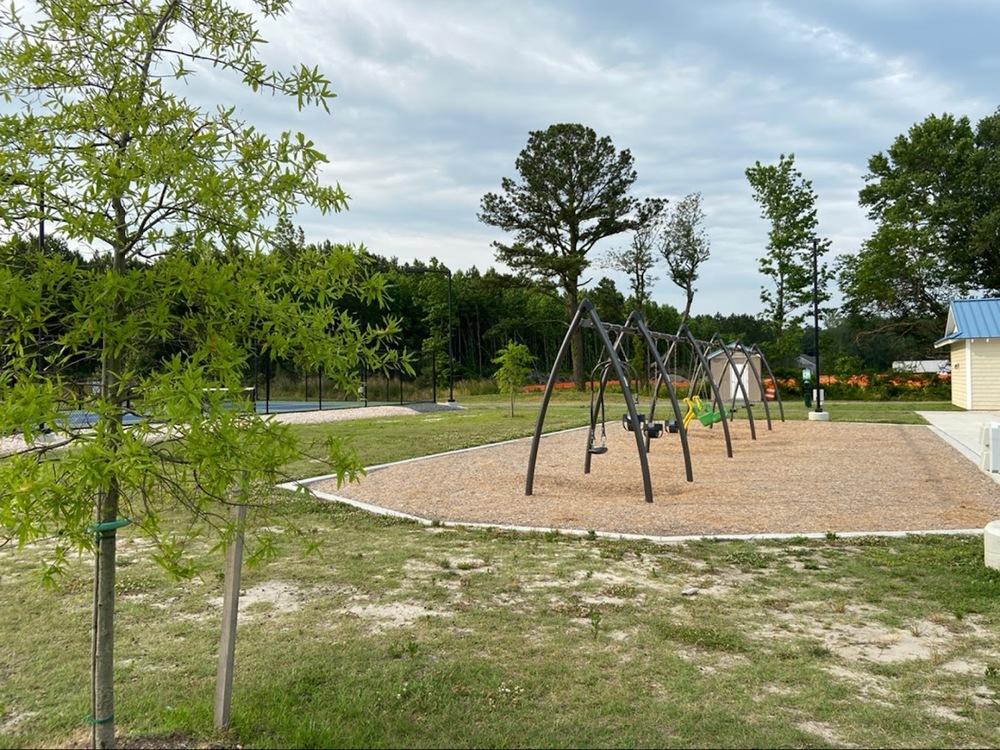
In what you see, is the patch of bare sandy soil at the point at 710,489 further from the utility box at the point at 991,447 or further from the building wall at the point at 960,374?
the building wall at the point at 960,374

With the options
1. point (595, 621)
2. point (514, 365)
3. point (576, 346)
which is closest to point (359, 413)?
point (514, 365)

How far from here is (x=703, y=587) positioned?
5434mm

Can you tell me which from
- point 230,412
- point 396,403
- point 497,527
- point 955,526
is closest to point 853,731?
point 230,412

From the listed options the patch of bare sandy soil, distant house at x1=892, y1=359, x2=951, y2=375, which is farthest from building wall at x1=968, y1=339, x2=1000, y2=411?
the patch of bare sandy soil

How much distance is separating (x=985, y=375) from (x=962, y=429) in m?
10.4

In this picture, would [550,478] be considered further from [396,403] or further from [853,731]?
[396,403]

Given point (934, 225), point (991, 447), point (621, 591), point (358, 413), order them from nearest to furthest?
point (621, 591) < point (991, 447) < point (358, 413) < point (934, 225)

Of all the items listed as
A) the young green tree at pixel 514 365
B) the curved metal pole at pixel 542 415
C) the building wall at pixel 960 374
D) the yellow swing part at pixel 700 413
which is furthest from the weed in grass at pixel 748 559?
the building wall at pixel 960 374

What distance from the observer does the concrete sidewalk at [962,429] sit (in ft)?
44.6

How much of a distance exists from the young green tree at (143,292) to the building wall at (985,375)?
96.4ft

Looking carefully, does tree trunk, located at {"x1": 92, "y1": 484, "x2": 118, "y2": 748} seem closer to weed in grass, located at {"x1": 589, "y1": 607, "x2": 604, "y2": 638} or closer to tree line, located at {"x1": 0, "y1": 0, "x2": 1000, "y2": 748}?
tree line, located at {"x1": 0, "y1": 0, "x2": 1000, "y2": 748}

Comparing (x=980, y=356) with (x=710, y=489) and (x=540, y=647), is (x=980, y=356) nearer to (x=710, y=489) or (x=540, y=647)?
(x=710, y=489)

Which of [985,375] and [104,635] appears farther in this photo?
[985,375]

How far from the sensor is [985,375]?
2666 centimetres
